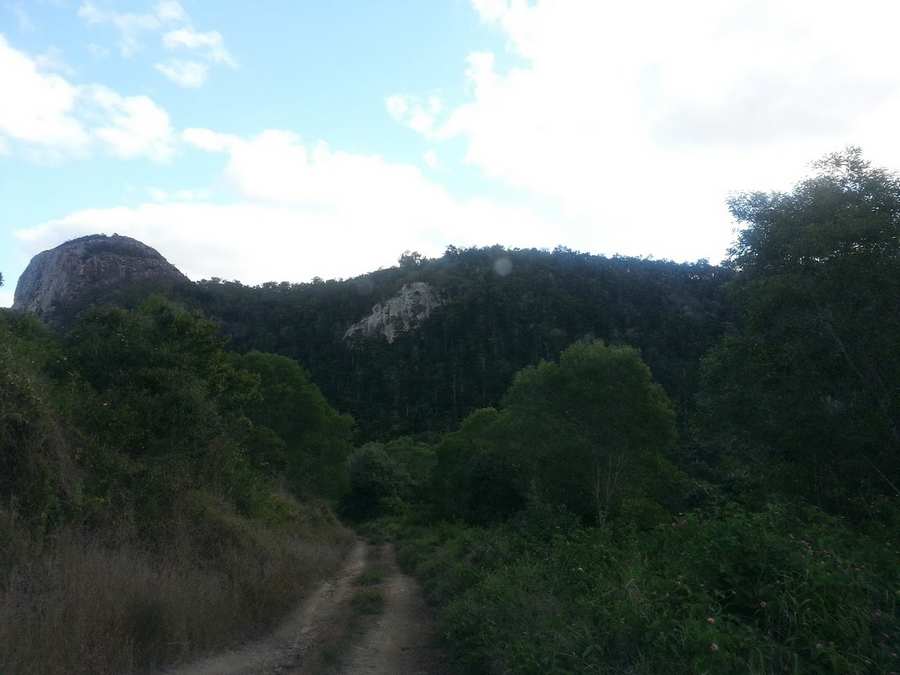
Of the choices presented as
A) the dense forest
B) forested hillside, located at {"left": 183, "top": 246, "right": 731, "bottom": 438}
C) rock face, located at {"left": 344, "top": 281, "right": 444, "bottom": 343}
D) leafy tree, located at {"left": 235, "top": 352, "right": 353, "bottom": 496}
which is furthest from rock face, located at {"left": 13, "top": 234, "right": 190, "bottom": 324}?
the dense forest

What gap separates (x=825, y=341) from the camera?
37.0 ft

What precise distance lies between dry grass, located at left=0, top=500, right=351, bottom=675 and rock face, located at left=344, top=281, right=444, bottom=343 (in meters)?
71.8

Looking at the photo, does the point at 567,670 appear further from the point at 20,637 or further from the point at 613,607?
the point at 20,637

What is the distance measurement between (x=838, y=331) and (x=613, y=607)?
22.3 feet

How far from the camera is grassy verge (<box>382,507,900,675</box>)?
17.0 feet

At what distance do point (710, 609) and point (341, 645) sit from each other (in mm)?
5987

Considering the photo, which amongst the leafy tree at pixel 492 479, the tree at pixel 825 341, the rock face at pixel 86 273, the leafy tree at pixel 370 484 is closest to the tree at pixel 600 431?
the leafy tree at pixel 492 479

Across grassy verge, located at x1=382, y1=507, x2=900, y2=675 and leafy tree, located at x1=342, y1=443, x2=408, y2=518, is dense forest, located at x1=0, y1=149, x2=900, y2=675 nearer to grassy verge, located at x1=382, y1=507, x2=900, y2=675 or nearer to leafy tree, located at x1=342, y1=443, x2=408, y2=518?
grassy verge, located at x1=382, y1=507, x2=900, y2=675

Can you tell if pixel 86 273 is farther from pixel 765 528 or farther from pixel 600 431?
pixel 765 528

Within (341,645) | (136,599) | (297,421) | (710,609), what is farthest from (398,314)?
(710,609)

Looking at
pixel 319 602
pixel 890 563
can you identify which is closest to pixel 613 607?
pixel 890 563

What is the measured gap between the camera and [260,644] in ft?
31.4

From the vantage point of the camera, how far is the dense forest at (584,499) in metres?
6.14

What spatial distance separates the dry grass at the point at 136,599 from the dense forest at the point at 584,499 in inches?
1.3
